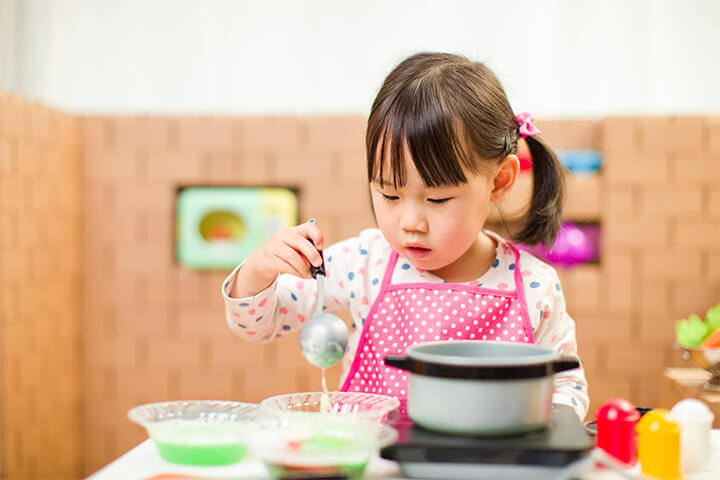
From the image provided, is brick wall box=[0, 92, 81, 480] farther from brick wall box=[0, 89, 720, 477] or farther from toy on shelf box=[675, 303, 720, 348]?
toy on shelf box=[675, 303, 720, 348]

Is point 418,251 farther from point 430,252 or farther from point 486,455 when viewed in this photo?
point 486,455

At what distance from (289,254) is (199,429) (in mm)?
273

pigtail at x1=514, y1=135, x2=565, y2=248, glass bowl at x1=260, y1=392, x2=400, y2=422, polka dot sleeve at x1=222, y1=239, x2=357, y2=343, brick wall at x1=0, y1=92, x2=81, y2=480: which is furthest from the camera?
brick wall at x1=0, y1=92, x2=81, y2=480

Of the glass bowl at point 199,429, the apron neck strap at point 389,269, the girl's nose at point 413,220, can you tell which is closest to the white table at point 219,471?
the glass bowl at point 199,429

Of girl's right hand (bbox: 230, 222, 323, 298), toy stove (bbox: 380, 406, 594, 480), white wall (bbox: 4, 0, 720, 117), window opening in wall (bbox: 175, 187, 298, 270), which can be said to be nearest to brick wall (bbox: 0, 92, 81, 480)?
window opening in wall (bbox: 175, 187, 298, 270)

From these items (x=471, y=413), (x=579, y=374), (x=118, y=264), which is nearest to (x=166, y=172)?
(x=118, y=264)

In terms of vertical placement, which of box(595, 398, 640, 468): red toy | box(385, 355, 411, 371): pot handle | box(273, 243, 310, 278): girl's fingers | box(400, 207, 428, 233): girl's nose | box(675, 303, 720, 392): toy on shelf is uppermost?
box(400, 207, 428, 233): girl's nose

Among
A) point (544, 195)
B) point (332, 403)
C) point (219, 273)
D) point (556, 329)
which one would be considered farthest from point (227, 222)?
point (332, 403)

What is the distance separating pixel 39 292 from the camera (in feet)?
6.42

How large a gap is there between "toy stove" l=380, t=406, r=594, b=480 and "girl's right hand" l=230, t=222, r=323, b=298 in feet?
1.05

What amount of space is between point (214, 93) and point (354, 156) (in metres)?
0.81

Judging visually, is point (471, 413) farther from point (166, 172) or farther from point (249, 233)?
point (166, 172)

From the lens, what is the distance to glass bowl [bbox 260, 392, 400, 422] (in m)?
0.68

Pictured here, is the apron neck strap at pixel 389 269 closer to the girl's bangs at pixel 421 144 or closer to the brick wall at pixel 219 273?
the girl's bangs at pixel 421 144
